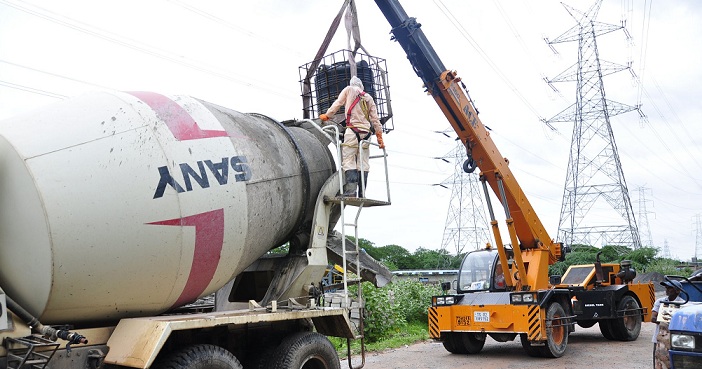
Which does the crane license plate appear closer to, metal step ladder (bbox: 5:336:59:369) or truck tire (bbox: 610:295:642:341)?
truck tire (bbox: 610:295:642:341)

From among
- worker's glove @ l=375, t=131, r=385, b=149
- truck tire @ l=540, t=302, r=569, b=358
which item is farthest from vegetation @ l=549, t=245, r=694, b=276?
worker's glove @ l=375, t=131, r=385, b=149

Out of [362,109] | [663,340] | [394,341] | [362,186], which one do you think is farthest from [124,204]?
[394,341]

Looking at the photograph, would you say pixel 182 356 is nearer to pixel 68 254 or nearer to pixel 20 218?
pixel 68 254

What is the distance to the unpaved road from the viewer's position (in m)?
10.0

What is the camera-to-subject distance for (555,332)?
11.0m

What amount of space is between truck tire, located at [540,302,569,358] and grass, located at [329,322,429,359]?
3282mm

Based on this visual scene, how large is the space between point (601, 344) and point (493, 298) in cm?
330

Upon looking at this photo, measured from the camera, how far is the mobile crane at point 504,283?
35.1ft

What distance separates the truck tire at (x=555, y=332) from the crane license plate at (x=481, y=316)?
39.5 inches

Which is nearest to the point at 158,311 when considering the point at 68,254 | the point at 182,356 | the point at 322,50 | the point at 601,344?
the point at 182,356

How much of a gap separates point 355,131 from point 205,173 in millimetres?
2393

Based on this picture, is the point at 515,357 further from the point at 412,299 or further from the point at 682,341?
the point at 682,341

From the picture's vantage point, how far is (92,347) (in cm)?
479

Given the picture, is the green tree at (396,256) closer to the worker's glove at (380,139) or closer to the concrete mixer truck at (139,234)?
the worker's glove at (380,139)
